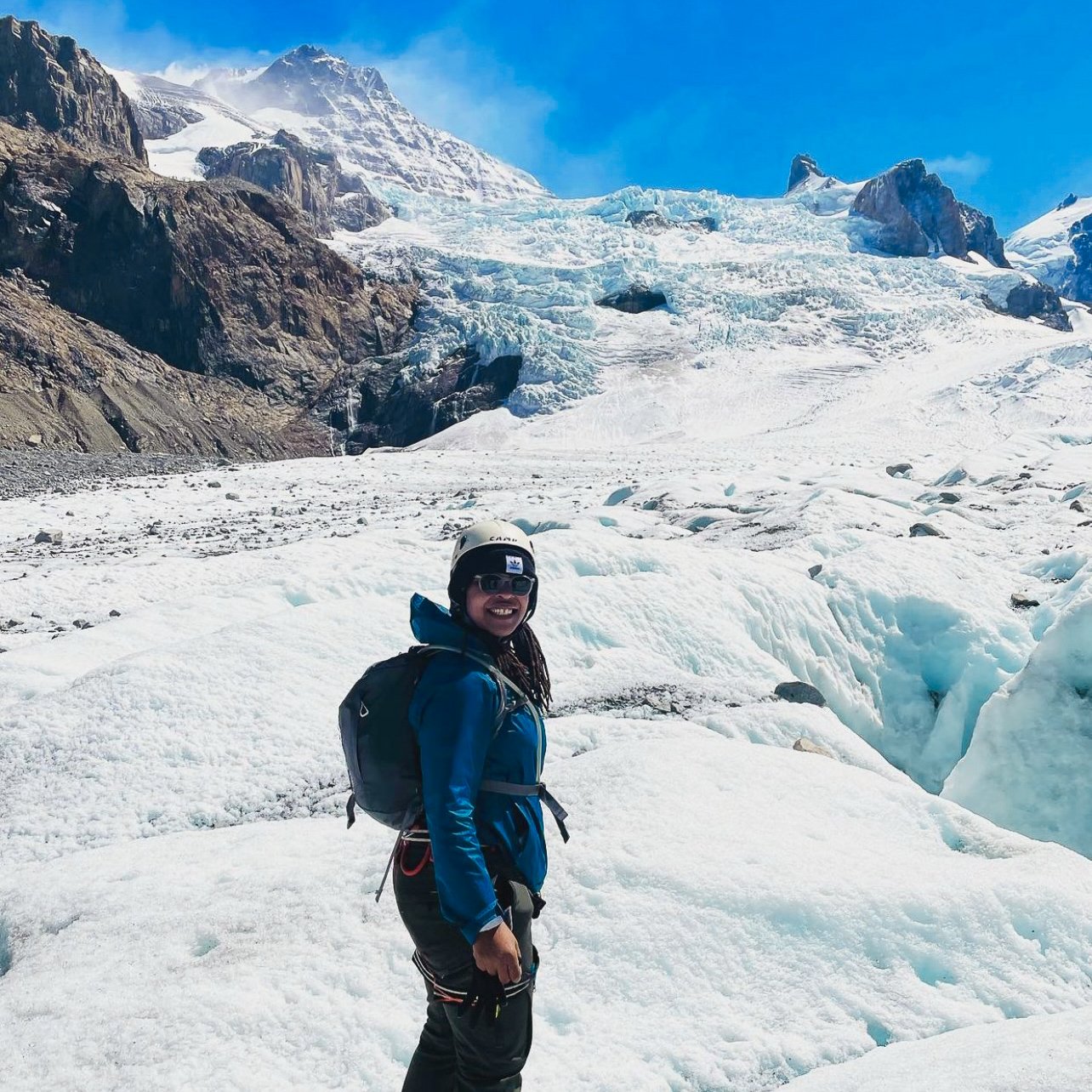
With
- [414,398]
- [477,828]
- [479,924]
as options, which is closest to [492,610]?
[477,828]

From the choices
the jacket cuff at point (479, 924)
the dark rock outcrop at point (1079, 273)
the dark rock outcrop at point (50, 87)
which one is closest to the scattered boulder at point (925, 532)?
the jacket cuff at point (479, 924)

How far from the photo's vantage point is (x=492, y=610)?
2.67 m

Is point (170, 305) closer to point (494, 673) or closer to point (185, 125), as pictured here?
point (494, 673)

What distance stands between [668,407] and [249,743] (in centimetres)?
5744

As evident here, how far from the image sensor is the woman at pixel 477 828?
2.33 m

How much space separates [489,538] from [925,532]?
13.7m

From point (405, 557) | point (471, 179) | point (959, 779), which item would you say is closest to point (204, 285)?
point (405, 557)

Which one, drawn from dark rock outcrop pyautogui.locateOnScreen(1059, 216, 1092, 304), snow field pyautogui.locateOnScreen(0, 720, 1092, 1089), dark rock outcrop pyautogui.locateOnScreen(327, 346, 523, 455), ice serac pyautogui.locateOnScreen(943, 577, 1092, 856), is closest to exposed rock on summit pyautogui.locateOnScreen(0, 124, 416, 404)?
dark rock outcrop pyautogui.locateOnScreen(327, 346, 523, 455)

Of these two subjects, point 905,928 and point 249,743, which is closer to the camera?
point 905,928

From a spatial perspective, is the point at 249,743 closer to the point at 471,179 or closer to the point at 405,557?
the point at 405,557

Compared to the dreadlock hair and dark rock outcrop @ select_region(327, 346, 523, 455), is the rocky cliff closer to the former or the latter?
dark rock outcrop @ select_region(327, 346, 523, 455)

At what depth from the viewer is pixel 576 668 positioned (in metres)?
8.12

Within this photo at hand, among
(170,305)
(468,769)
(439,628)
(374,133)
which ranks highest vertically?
(374,133)

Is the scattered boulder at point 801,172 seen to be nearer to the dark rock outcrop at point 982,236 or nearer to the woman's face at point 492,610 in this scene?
the dark rock outcrop at point 982,236
